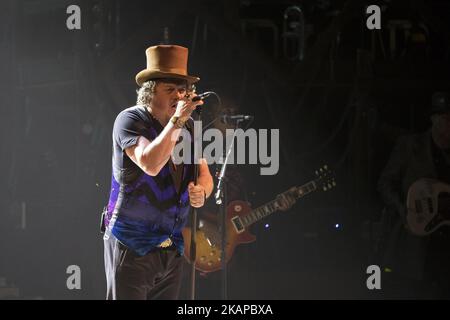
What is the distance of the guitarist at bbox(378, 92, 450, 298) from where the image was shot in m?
5.16

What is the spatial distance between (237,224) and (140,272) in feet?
7.07

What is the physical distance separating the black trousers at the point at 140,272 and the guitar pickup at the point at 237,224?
198 cm

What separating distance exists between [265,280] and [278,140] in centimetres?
99

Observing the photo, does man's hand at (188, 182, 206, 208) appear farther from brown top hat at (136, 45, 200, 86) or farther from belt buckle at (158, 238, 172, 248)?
brown top hat at (136, 45, 200, 86)

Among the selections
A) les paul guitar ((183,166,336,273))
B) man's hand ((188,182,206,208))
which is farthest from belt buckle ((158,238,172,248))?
les paul guitar ((183,166,336,273))

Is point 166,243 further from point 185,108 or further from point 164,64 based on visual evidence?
point 164,64

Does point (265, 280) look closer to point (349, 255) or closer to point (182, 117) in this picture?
point (349, 255)

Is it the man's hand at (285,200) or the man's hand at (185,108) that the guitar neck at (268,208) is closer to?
the man's hand at (285,200)

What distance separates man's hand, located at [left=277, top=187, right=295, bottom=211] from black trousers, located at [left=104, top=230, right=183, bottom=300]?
6.75 ft

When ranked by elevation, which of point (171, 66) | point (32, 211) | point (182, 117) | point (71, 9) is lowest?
point (32, 211)

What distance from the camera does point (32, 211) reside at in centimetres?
516

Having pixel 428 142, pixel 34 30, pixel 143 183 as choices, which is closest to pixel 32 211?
pixel 34 30

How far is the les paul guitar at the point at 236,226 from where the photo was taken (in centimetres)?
515

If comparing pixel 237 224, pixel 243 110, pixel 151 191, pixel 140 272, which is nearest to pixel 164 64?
pixel 151 191
